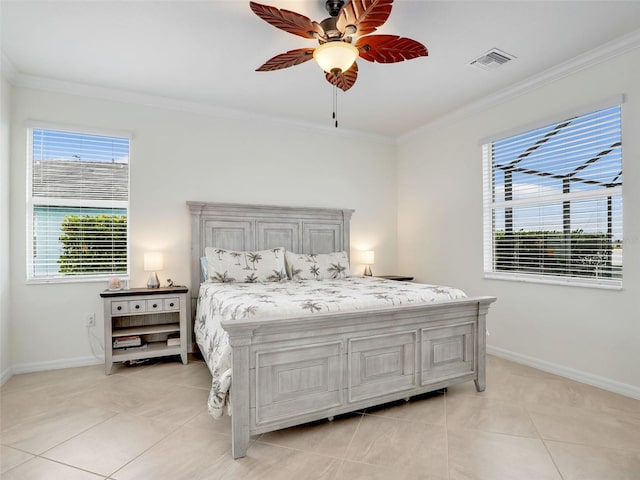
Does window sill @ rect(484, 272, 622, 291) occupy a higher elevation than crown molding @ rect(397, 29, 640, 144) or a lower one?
lower

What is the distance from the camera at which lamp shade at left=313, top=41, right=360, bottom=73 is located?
6.73ft

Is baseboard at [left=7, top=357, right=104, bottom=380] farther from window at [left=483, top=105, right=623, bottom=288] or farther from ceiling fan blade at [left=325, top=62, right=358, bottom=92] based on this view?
window at [left=483, top=105, right=623, bottom=288]

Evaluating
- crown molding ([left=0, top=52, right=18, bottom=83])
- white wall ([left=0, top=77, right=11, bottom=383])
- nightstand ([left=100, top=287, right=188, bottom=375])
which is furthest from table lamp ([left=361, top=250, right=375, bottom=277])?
crown molding ([left=0, top=52, right=18, bottom=83])

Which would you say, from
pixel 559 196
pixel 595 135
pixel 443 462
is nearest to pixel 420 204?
pixel 559 196

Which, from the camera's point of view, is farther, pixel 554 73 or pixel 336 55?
pixel 554 73

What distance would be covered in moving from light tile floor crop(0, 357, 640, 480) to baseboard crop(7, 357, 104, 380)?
0.36 metres

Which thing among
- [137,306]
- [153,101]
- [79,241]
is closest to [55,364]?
[137,306]

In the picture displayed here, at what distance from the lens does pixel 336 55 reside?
2.07 metres

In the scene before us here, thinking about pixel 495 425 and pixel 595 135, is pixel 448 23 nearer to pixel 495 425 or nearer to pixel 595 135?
pixel 595 135

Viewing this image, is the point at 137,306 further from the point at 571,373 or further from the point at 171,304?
the point at 571,373

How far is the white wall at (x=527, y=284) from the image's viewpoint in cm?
270

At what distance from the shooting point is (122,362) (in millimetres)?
3537

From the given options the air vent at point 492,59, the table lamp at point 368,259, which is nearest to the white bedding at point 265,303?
the table lamp at point 368,259

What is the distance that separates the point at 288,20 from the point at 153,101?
2.35 metres
